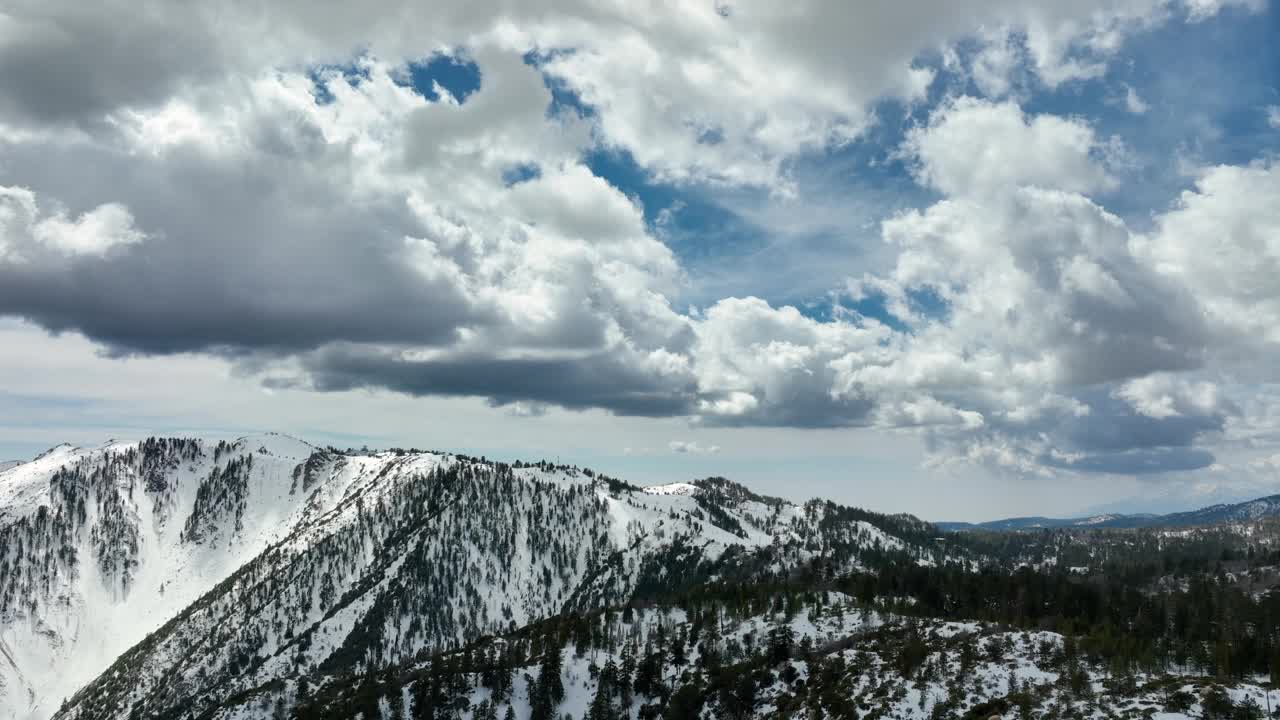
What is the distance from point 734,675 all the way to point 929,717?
221 feet

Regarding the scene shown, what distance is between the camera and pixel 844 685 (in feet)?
461

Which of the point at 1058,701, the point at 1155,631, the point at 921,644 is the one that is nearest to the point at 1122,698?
the point at 1058,701

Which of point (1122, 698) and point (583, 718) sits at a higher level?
point (1122, 698)

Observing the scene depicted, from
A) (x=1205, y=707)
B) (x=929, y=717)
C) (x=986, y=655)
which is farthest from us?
(x=986, y=655)

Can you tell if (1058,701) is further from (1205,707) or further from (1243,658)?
(1243,658)

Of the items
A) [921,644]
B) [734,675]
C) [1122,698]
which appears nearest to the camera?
[1122,698]

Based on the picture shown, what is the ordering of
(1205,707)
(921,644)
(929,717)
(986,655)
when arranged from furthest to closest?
(921,644), (986,655), (929,717), (1205,707)

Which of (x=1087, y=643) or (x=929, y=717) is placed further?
(x=1087, y=643)

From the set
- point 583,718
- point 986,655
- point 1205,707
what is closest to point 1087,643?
point 986,655

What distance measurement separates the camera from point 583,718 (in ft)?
652

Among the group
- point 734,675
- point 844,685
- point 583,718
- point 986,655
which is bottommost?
point 583,718

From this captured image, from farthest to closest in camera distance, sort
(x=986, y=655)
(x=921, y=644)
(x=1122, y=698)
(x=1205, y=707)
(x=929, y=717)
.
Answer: (x=921, y=644)
(x=986, y=655)
(x=929, y=717)
(x=1122, y=698)
(x=1205, y=707)

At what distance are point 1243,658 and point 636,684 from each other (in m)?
130

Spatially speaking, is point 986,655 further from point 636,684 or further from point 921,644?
point 636,684
